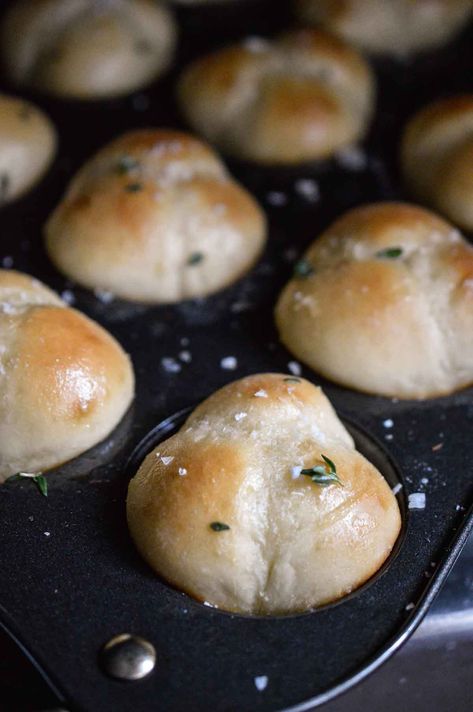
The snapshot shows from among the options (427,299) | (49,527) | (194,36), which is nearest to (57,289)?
(49,527)

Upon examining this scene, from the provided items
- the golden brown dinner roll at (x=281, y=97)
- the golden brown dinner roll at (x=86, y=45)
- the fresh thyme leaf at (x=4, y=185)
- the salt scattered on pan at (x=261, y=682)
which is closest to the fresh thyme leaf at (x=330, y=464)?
the salt scattered on pan at (x=261, y=682)

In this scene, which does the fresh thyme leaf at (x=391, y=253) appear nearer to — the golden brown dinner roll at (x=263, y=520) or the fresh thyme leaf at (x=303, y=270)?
the fresh thyme leaf at (x=303, y=270)

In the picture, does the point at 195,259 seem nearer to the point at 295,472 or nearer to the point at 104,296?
the point at 104,296

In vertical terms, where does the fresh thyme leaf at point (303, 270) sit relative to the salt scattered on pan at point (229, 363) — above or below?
above

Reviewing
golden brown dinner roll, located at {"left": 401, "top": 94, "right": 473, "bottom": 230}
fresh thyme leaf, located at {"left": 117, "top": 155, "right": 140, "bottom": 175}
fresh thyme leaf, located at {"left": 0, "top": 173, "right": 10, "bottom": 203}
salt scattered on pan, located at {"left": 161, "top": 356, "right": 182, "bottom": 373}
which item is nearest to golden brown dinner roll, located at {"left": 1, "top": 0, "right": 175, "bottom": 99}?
fresh thyme leaf, located at {"left": 0, "top": 173, "right": 10, "bottom": 203}

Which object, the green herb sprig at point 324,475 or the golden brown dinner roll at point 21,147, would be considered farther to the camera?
the golden brown dinner roll at point 21,147

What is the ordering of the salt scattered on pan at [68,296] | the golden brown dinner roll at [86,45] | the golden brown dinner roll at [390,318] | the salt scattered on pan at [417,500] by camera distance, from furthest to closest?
the golden brown dinner roll at [86,45] → the salt scattered on pan at [68,296] → the golden brown dinner roll at [390,318] → the salt scattered on pan at [417,500]

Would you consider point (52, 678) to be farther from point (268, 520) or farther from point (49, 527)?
point (268, 520)

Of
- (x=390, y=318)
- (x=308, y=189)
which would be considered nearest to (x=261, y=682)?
(x=390, y=318)
